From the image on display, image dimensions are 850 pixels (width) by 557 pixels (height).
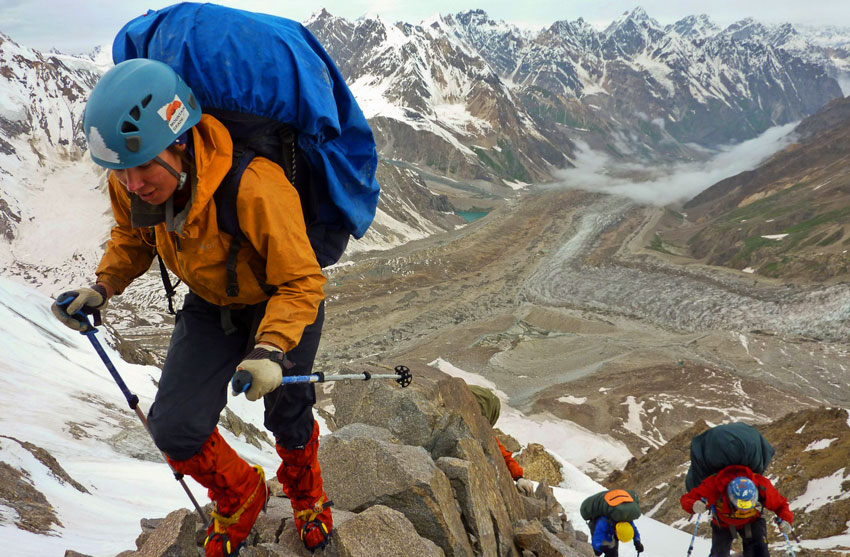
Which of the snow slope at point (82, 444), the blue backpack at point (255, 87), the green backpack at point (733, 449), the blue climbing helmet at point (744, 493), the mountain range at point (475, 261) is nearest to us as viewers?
the blue backpack at point (255, 87)

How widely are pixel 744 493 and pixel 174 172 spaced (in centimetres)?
729

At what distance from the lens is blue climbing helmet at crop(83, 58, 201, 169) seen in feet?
8.21

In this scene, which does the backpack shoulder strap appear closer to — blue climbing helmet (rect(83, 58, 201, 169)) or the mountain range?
blue climbing helmet (rect(83, 58, 201, 169))

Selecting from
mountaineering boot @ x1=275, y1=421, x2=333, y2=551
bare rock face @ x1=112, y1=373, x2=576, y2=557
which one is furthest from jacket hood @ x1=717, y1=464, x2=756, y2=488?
mountaineering boot @ x1=275, y1=421, x2=333, y2=551

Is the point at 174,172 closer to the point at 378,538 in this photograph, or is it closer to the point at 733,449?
the point at 378,538

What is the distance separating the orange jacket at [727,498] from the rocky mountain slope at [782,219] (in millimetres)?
61815

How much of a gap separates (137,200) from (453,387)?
657 centimetres

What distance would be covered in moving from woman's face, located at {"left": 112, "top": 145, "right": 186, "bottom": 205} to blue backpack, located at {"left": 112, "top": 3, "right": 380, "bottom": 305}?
26 centimetres

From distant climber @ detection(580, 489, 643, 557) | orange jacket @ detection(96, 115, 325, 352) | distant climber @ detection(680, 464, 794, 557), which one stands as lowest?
distant climber @ detection(580, 489, 643, 557)

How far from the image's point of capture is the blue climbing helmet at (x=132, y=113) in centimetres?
250

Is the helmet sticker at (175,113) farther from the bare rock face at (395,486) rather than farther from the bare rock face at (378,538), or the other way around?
the bare rock face at (395,486)

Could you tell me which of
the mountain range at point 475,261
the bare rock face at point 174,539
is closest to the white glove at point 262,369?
the bare rock face at point 174,539

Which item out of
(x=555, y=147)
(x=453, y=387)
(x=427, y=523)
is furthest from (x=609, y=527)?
(x=555, y=147)

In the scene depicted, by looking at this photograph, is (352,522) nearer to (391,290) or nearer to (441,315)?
(441,315)
